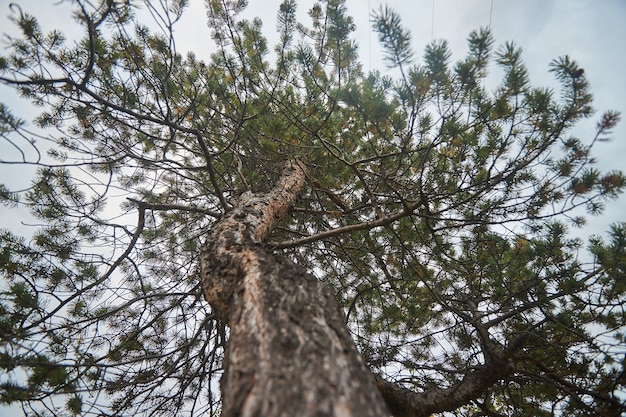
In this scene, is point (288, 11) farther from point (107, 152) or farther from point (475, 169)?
point (107, 152)

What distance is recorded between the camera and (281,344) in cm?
87

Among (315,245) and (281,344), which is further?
(315,245)

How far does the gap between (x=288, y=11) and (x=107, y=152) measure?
195 cm

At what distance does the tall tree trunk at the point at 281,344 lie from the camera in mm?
710

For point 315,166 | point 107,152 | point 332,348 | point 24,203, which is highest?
point 315,166

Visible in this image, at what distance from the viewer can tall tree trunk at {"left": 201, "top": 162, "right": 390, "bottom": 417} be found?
710 mm

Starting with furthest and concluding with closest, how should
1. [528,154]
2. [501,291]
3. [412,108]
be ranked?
[501,291]
[528,154]
[412,108]

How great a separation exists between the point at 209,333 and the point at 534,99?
2.78 m

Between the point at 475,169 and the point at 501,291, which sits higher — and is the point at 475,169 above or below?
above

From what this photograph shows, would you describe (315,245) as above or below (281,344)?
above

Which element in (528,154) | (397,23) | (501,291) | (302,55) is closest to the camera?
(397,23)

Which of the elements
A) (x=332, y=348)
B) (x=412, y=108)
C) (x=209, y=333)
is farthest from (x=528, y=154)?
(x=209, y=333)

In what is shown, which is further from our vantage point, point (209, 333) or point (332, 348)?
point (209, 333)

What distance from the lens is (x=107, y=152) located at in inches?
103
